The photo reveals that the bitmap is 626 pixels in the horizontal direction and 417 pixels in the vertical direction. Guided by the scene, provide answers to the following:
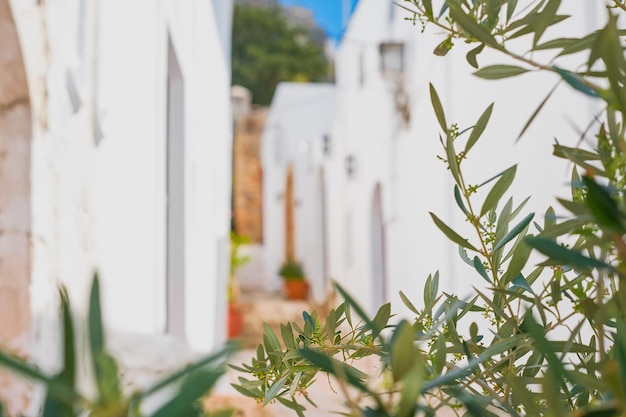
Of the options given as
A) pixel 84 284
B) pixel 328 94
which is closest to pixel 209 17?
pixel 84 284

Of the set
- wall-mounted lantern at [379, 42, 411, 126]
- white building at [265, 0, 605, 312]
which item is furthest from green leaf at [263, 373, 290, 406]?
wall-mounted lantern at [379, 42, 411, 126]

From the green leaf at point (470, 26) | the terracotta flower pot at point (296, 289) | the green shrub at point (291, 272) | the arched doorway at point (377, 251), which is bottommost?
the terracotta flower pot at point (296, 289)

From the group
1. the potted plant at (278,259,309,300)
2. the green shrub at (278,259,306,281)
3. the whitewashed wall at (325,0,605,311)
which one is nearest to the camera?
the whitewashed wall at (325,0,605,311)

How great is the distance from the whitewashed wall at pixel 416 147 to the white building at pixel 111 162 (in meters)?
→ 0.88

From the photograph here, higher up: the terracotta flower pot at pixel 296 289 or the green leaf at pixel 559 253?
the green leaf at pixel 559 253

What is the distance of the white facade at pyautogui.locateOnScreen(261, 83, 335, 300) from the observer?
13.0 m

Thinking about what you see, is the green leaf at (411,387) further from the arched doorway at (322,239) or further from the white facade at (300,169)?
the white facade at (300,169)

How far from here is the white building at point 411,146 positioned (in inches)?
83.0

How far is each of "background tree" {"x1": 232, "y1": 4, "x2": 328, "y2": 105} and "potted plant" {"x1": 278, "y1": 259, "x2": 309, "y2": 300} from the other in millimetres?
7890

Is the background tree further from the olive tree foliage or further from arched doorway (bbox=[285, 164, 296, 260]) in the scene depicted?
the olive tree foliage

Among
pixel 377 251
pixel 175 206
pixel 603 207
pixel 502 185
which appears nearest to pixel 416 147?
pixel 175 206

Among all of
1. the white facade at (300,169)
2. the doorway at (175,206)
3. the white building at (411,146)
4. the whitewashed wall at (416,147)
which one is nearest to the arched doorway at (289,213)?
the white facade at (300,169)

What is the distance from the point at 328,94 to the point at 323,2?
4852 millimetres

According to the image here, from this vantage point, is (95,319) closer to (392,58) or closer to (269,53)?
(392,58)
